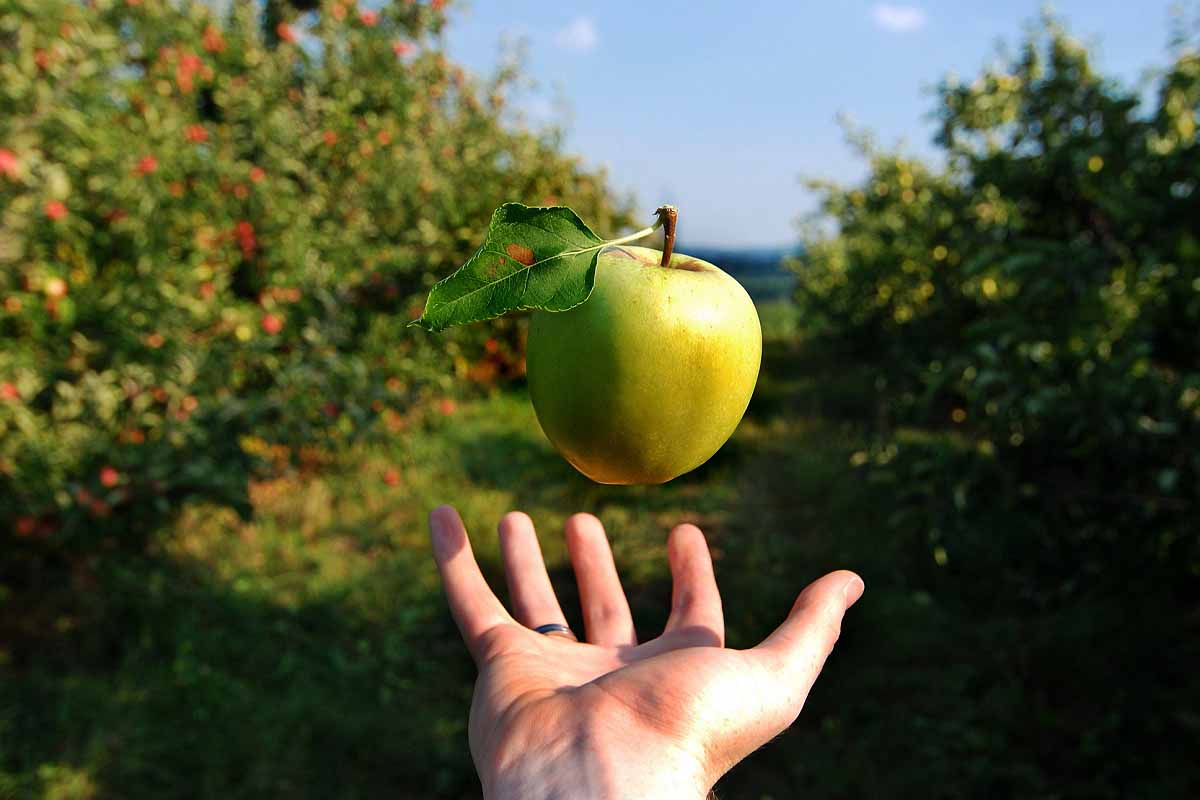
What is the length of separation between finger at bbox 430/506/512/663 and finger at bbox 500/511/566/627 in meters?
0.08

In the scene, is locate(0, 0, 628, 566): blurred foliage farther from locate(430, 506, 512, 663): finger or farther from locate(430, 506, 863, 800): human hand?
locate(430, 506, 863, 800): human hand

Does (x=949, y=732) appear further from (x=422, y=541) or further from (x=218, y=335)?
(x=218, y=335)

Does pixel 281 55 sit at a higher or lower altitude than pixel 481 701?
higher

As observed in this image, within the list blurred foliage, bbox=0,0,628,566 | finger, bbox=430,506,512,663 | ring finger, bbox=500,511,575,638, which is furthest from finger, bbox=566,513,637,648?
blurred foliage, bbox=0,0,628,566

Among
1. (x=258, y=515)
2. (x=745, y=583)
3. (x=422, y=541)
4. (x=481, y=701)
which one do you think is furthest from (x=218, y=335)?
(x=481, y=701)

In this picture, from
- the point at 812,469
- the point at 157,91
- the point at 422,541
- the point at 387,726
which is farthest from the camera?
the point at 812,469

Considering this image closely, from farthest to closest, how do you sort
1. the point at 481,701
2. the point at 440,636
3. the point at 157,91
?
the point at 157,91 → the point at 440,636 → the point at 481,701

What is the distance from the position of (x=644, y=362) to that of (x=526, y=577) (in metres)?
1.00

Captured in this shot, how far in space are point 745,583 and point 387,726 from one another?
172cm

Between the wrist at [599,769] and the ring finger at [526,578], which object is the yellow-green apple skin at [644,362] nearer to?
the wrist at [599,769]

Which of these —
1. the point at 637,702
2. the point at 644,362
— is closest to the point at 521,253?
the point at 644,362

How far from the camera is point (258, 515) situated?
4.57 meters

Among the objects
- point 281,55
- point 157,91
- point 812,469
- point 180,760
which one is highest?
point 281,55

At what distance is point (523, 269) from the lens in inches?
35.7
